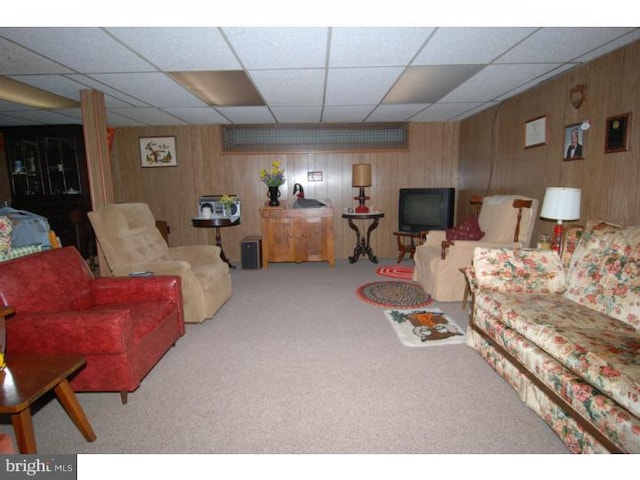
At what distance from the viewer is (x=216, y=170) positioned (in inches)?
208

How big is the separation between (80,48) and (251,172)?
3049 millimetres

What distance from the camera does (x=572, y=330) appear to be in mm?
1656

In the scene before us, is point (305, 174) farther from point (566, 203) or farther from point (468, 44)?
point (566, 203)

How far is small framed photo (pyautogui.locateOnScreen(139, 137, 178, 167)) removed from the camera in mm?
5199

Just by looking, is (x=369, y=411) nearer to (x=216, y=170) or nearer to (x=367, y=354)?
(x=367, y=354)

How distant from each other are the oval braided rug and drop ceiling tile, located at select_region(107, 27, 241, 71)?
254cm

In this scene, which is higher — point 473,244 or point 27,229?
point 27,229

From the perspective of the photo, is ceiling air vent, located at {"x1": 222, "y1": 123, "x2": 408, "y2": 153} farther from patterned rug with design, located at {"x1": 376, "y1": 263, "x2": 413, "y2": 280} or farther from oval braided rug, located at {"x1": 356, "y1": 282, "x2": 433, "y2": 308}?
oval braided rug, located at {"x1": 356, "y1": 282, "x2": 433, "y2": 308}

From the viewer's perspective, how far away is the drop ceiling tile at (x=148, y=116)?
4.14 m

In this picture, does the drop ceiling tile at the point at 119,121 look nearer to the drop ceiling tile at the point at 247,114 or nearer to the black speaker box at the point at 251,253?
the drop ceiling tile at the point at 247,114

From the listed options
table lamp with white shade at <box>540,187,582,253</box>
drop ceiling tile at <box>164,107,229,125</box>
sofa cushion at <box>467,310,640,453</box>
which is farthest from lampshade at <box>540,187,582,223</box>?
drop ceiling tile at <box>164,107,229,125</box>

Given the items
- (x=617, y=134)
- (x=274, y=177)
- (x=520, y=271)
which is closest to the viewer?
(x=520, y=271)

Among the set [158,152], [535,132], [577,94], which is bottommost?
[535,132]

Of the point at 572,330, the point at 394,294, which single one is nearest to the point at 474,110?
the point at 394,294
